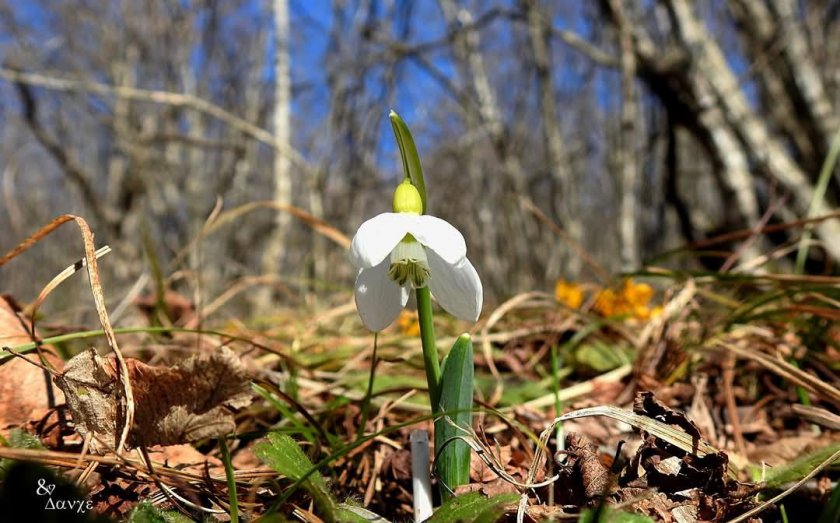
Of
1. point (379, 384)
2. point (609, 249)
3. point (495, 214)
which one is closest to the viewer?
point (379, 384)

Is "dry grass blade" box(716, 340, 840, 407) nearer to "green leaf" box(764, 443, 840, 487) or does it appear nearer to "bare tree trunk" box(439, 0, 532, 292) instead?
"green leaf" box(764, 443, 840, 487)

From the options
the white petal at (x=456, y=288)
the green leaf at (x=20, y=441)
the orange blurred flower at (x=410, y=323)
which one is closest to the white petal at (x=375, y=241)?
the white petal at (x=456, y=288)

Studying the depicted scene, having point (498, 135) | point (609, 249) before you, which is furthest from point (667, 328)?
point (609, 249)

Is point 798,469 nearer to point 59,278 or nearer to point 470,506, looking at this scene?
point 470,506

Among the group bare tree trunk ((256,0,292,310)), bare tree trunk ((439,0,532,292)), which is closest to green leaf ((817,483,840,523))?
bare tree trunk ((439,0,532,292))

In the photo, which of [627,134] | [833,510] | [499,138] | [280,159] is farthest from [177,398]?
[280,159]

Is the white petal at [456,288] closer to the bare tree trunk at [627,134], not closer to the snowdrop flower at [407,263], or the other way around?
the snowdrop flower at [407,263]

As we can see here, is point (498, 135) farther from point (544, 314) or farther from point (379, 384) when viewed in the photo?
point (379, 384)
